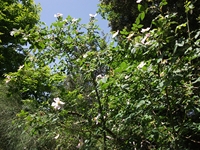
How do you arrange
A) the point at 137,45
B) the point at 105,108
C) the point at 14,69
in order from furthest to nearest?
1. the point at 14,69
2. the point at 105,108
3. the point at 137,45

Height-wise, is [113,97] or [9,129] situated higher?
[9,129]

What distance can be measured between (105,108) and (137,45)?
2.51 feet

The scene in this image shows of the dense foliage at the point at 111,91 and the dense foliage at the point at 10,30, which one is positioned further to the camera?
the dense foliage at the point at 10,30

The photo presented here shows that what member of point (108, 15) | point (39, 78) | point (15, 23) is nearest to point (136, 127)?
point (39, 78)

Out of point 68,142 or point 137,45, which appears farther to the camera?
point 68,142

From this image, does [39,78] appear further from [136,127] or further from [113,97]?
[136,127]

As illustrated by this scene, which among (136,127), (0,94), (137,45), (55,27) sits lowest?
(136,127)

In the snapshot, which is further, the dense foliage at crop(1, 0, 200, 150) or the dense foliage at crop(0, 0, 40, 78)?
the dense foliage at crop(0, 0, 40, 78)

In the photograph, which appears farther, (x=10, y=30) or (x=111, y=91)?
(x=10, y=30)

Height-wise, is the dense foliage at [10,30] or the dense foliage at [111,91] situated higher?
the dense foliage at [10,30]

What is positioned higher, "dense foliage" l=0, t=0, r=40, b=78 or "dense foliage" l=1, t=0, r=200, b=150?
"dense foliage" l=0, t=0, r=40, b=78

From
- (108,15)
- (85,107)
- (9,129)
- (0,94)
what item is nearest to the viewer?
(85,107)

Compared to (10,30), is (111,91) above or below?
below

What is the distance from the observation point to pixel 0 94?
176 inches
